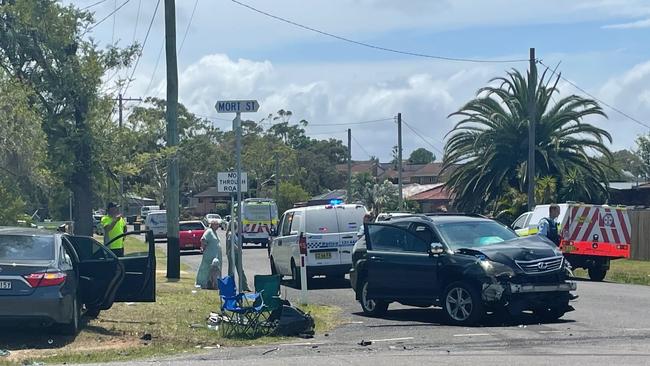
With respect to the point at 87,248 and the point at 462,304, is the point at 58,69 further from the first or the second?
the point at 462,304

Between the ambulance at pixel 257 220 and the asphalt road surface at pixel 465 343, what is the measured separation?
29.7 metres

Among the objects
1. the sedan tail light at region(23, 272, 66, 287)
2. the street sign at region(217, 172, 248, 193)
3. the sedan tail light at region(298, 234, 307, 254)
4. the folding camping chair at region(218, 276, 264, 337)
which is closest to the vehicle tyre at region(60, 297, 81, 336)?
the sedan tail light at region(23, 272, 66, 287)

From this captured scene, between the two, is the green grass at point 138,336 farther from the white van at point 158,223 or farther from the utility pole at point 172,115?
the white van at point 158,223

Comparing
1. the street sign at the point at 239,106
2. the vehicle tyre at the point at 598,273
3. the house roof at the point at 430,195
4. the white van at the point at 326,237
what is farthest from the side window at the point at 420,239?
the house roof at the point at 430,195

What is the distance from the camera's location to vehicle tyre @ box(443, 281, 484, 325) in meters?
15.1

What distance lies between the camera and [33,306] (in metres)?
12.7

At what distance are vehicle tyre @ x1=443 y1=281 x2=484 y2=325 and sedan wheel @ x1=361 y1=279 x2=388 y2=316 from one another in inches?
69.2

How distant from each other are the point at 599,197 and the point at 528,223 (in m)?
26.6

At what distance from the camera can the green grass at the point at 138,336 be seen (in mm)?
12555

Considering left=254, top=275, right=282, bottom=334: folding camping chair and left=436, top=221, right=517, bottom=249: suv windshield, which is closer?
left=254, top=275, right=282, bottom=334: folding camping chair

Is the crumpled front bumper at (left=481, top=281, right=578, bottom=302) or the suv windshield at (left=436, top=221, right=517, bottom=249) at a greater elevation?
the suv windshield at (left=436, top=221, right=517, bottom=249)

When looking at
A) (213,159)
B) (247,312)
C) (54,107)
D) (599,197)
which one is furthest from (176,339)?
(213,159)

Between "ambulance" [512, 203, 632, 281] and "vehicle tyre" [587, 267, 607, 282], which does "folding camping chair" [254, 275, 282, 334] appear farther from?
"vehicle tyre" [587, 267, 607, 282]

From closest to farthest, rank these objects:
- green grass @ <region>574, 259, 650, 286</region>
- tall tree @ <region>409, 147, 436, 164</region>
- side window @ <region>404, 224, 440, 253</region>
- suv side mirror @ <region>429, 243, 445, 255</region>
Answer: suv side mirror @ <region>429, 243, 445, 255</region> < side window @ <region>404, 224, 440, 253</region> < green grass @ <region>574, 259, 650, 286</region> < tall tree @ <region>409, 147, 436, 164</region>
